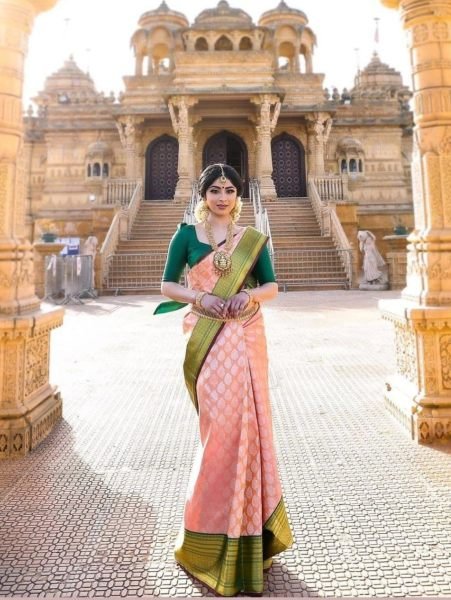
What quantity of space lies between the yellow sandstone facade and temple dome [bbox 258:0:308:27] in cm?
72

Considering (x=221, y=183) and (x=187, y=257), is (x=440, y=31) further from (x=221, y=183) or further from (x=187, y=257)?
(x=187, y=257)

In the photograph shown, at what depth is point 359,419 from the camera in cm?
369

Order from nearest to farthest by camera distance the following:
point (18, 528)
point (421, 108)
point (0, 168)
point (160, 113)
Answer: point (18, 528) → point (0, 168) → point (421, 108) → point (160, 113)

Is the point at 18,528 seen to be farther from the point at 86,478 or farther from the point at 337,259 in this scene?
the point at 337,259

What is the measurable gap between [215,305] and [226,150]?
2174cm

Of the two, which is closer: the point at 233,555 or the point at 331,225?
the point at 233,555

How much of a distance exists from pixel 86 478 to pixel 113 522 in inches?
21.8

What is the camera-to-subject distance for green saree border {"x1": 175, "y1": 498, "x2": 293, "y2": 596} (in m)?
1.73

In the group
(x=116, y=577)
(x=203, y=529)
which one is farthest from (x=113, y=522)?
(x=203, y=529)

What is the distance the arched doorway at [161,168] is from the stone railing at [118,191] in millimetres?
2757

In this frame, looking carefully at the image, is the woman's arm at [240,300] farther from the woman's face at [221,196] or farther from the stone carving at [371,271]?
the stone carving at [371,271]

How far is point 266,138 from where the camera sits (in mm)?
19781

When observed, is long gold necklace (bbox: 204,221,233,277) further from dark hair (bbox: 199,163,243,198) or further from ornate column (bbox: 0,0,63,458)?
ornate column (bbox: 0,0,63,458)

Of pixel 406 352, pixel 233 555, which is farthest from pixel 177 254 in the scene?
pixel 406 352
